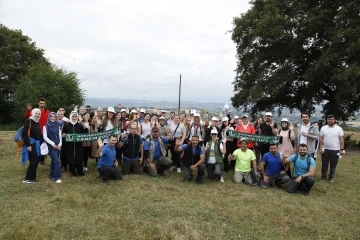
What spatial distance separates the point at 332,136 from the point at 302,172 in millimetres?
1767

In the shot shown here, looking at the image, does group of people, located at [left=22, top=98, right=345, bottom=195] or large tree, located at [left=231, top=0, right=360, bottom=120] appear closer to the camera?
group of people, located at [left=22, top=98, right=345, bottom=195]

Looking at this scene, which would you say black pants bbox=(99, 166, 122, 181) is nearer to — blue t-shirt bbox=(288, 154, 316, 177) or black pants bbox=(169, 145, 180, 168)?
black pants bbox=(169, 145, 180, 168)

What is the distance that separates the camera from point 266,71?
19.4m

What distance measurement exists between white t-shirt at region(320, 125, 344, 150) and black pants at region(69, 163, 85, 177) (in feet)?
22.3

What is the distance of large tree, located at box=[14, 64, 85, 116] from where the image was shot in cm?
3219

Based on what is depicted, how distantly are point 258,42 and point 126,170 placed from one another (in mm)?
14119

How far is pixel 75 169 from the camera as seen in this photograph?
8375 millimetres

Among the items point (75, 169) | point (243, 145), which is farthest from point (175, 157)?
point (75, 169)

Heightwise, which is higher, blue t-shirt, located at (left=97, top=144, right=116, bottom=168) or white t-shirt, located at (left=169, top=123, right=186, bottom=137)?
white t-shirt, located at (left=169, top=123, right=186, bottom=137)

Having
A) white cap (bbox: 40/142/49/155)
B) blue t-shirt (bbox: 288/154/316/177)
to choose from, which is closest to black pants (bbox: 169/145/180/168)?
blue t-shirt (bbox: 288/154/316/177)

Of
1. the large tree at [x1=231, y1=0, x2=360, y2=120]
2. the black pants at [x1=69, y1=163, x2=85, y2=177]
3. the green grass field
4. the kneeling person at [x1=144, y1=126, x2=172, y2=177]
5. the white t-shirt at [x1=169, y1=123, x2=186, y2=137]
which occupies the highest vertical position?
the large tree at [x1=231, y1=0, x2=360, y2=120]

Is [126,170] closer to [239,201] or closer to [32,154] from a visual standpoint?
[32,154]

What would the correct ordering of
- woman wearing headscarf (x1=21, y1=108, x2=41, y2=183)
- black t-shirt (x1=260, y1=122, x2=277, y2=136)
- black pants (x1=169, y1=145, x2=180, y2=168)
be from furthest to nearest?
black pants (x1=169, y1=145, x2=180, y2=168)
black t-shirt (x1=260, y1=122, x2=277, y2=136)
woman wearing headscarf (x1=21, y1=108, x2=41, y2=183)

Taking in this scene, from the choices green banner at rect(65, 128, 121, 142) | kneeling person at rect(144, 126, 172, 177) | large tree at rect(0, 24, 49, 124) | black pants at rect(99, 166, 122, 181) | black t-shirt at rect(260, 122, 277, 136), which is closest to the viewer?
black pants at rect(99, 166, 122, 181)
